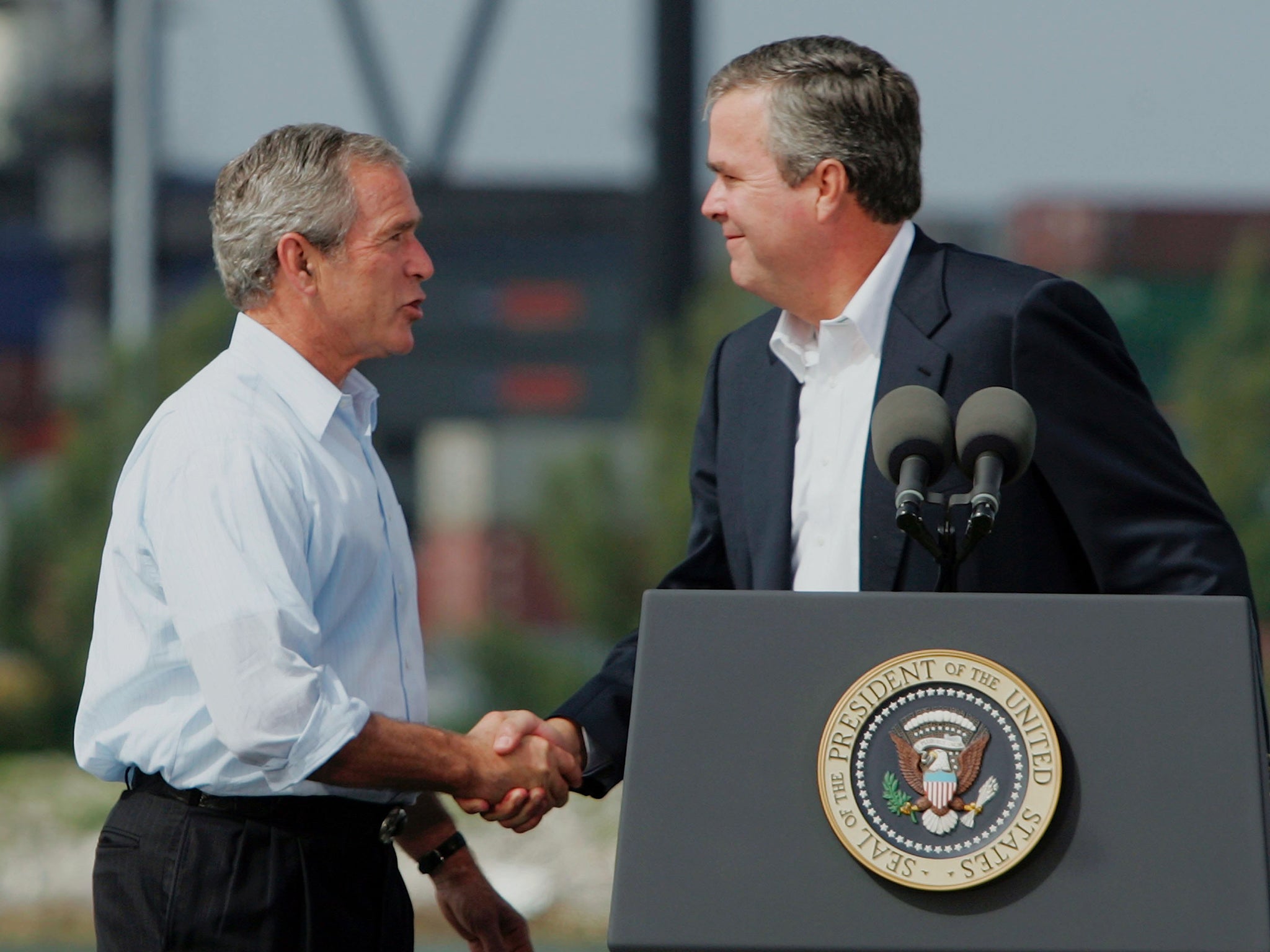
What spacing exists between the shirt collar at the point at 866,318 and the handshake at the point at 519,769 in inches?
27.6

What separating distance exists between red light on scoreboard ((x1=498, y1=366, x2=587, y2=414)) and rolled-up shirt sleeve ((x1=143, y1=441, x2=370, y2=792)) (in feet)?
23.1

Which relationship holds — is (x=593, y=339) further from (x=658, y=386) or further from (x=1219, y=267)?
(x=1219, y=267)

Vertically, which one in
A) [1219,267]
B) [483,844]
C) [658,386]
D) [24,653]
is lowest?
[483,844]

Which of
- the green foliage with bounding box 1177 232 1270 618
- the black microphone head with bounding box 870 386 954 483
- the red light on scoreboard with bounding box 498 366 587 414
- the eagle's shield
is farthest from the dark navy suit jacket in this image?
the red light on scoreboard with bounding box 498 366 587 414

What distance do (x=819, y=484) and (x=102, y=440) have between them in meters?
6.62

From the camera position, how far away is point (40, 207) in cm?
1011

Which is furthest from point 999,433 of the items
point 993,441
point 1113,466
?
point 1113,466

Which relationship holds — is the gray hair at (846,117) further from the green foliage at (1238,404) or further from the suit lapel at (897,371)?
the green foliage at (1238,404)

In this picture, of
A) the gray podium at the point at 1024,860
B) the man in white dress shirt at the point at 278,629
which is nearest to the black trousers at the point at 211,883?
the man in white dress shirt at the point at 278,629

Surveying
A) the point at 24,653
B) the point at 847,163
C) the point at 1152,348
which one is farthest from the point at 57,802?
the point at 847,163

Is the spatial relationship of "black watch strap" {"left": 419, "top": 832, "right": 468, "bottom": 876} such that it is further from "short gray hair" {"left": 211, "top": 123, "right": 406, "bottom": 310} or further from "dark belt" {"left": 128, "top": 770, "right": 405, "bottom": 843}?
"short gray hair" {"left": 211, "top": 123, "right": 406, "bottom": 310}

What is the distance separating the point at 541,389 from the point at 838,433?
6882 mm

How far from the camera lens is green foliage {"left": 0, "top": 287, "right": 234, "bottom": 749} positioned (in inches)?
327

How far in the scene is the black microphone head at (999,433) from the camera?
6.27 feet
